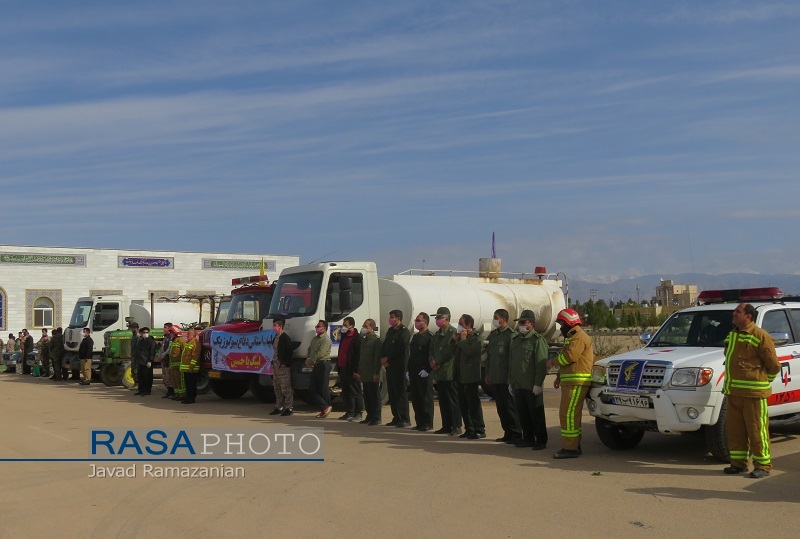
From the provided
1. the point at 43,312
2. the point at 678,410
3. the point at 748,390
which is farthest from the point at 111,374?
the point at 43,312

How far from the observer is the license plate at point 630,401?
10.1m

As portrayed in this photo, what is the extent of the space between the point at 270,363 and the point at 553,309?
7.17m

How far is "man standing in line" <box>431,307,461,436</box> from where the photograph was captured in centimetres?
1302

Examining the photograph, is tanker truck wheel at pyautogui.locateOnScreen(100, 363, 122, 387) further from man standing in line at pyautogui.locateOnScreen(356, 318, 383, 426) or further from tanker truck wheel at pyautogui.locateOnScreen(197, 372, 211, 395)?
man standing in line at pyautogui.locateOnScreen(356, 318, 383, 426)

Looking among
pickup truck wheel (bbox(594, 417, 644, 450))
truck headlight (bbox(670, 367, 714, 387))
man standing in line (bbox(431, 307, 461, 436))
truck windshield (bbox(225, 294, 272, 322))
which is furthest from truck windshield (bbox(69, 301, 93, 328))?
truck headlight (bbox(670, 367, 714, 387))

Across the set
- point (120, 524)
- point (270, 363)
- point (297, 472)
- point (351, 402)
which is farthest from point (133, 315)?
point (120, 524)

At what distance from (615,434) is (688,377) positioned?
162 cm

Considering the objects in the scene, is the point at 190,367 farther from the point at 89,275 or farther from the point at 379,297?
the point at 89,275

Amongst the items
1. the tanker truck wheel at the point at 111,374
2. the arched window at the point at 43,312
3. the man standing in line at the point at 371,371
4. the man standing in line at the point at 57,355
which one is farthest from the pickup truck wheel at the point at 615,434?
the arched window at the point at 43,312

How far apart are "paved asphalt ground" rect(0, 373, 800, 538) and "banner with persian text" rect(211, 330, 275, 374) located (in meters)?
4.61

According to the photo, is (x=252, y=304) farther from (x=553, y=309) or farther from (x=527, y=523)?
(x=527, y=523)

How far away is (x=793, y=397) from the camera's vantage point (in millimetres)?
10695

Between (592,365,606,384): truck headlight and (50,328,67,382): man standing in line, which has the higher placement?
(592,365,606,384): truck headlight

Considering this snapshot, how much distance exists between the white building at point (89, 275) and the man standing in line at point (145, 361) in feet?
75.6
